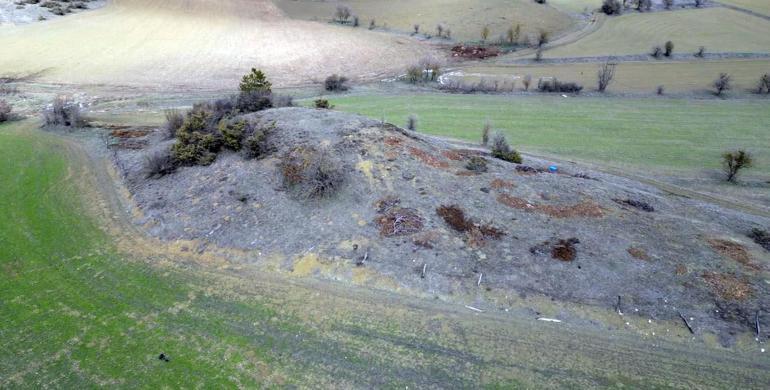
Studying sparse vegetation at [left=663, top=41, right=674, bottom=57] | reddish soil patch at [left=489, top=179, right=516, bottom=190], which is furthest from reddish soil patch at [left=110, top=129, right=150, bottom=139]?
sparse vegetation at [left=663, top=41, right=674, bottom=57]

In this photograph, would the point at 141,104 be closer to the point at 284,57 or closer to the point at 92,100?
the point at 92,100

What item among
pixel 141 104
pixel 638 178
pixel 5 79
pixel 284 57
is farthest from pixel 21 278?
pixel 284 57

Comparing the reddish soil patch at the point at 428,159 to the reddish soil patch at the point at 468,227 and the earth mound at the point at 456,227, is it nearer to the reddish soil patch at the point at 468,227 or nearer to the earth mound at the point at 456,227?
the earth mound at the point at 456,227

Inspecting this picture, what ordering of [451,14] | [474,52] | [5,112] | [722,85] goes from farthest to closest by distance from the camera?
[451,14], [474,52], [722,85], [5,112]

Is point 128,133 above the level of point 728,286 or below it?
above

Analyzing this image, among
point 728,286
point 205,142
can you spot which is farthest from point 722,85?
point 205,142

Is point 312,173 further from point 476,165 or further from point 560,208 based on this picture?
point 560,208
